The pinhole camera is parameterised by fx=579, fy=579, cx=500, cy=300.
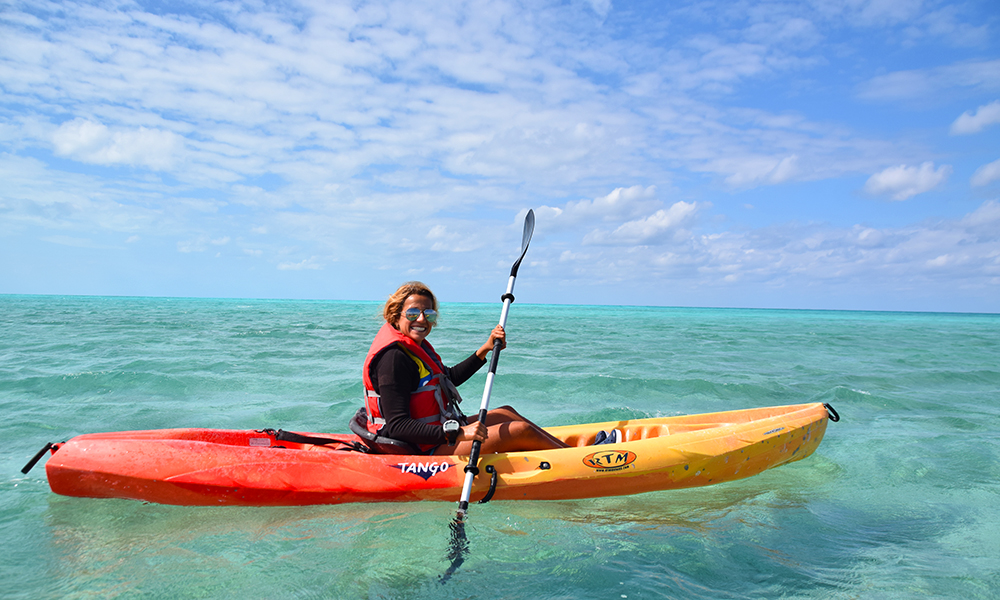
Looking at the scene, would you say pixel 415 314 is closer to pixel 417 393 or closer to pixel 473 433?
pixel 417 393

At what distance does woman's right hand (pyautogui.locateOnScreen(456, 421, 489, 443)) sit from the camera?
3.82 metres

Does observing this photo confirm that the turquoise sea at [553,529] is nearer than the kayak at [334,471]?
Yes

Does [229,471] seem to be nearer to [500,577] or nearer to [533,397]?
[500,577]

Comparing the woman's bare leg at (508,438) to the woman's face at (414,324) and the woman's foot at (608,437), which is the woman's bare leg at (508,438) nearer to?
the woman's foot at (608,437)

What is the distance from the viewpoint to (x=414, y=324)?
154 inches

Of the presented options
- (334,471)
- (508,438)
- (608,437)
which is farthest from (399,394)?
(608,437)

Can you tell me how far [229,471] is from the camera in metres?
3.91

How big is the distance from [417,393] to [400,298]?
0.67 m

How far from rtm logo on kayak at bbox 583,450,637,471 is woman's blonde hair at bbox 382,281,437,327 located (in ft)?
Answer: 5.15

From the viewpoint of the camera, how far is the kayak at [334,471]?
12.7 feet

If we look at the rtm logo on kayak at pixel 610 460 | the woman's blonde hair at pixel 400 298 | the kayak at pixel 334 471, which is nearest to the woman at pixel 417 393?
the woman's blonde hair at pixel 400 298

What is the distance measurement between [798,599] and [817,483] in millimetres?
2323

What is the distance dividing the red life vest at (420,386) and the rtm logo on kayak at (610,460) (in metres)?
1.06

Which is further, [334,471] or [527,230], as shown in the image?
[527,230]
